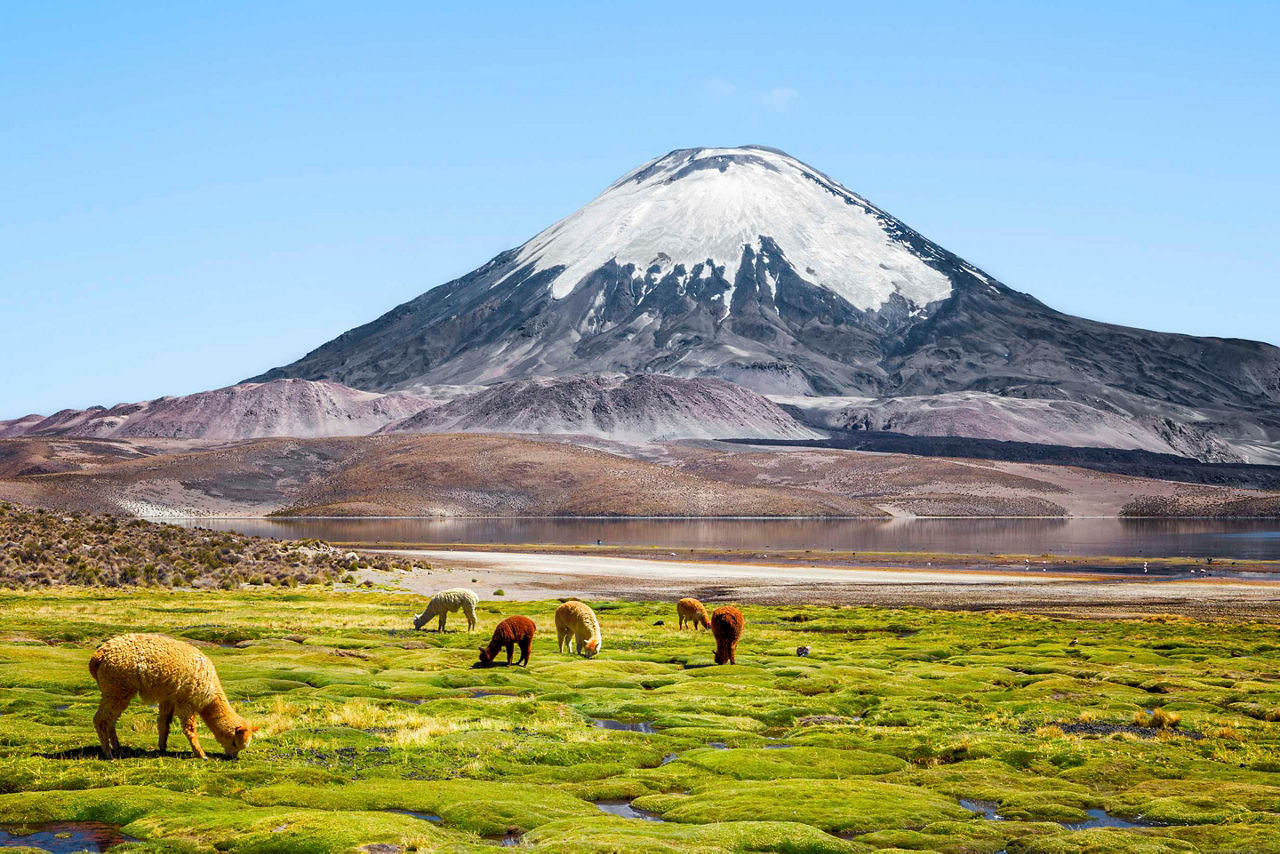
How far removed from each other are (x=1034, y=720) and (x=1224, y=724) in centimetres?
349

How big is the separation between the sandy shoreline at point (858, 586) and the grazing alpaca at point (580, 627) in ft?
78.1

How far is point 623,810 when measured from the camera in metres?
16.7

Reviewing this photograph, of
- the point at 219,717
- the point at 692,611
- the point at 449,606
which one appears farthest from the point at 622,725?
the point at 692,611

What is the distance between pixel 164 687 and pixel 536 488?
518 ft

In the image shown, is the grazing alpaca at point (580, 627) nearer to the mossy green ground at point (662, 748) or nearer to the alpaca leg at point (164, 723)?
the mossy green ground at point (662, 748)

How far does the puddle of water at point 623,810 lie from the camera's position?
16.2 m

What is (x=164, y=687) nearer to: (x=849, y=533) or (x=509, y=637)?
(x=509, y=637)

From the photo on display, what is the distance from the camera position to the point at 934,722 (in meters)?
23.3

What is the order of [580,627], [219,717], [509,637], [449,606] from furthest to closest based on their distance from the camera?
[449,606]
[580,627]
[509,637]
[219,717]

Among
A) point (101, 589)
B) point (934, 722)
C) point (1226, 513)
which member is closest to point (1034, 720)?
point (934, 722)

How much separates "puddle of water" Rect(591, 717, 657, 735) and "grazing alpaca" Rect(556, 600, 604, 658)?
810cm

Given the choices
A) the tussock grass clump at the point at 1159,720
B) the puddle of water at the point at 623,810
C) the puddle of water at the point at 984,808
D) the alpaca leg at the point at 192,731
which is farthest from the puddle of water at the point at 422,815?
the tussock grass clump at the point at 1159,720

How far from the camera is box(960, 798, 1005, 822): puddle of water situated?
1647 cm

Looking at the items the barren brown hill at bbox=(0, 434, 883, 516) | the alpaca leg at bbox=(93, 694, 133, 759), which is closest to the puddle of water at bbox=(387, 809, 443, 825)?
the alpaca leg at bbox=(93, 694, 133, 759)
